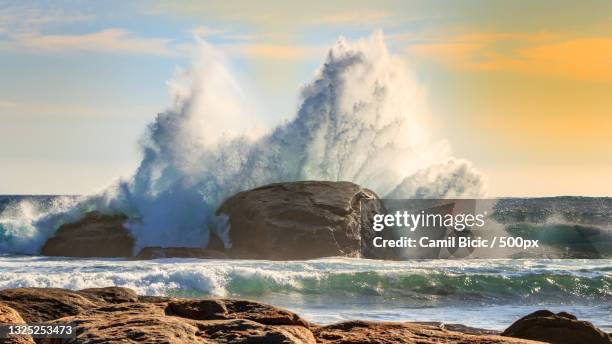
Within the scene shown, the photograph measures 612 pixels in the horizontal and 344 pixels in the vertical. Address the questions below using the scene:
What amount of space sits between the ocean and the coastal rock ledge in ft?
2.04

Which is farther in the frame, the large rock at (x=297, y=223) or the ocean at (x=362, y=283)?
the large rock at (x=297, y=223)

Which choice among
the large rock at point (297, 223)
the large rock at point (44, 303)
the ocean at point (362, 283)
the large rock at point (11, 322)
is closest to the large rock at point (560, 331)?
the large rock at point (44, 303)

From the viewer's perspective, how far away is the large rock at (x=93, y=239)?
22328mm

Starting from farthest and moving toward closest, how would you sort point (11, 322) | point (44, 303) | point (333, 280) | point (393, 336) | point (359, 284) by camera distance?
1. point (333, 280)
2. point (359, 284)
3. point (44, 303)
4. point (11, 322)
5. point (393, 336)

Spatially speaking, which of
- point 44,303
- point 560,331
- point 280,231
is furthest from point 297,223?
point 44,303

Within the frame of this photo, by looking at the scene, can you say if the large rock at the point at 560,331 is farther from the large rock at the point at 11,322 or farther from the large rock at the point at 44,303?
the large rock at the point at 11,322

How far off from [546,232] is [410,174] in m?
8.72

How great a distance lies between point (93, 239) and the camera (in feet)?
74.4

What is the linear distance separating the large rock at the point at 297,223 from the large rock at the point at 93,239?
2.80 meters

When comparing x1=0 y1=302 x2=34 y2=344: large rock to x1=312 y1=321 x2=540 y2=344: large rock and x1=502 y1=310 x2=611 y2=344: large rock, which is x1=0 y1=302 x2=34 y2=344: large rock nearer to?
x1=312 y1=321 x2=540 y2=344: large rock

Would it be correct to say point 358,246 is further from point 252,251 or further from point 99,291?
point 99,291

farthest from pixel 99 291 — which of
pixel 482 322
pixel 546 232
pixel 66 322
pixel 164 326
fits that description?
pixel 546 232

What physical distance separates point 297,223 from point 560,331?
13.4m

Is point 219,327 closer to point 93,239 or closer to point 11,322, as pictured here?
point 11,322
